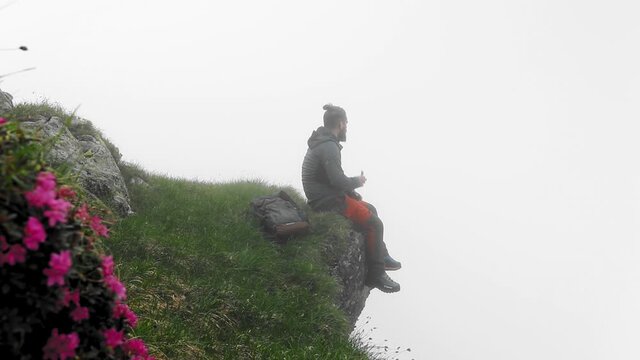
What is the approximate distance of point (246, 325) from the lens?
8469 mm

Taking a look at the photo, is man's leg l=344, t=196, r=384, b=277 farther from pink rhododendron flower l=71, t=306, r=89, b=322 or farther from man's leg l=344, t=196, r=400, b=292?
pink rhododendron flower l=71, t=306, r=89, b=322

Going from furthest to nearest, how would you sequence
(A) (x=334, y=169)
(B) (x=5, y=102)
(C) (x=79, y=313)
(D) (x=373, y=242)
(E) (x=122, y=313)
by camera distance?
(D) (x=373, y=242)
(A) (x=334, y=169)
(B) (x=5, y=102)
(E) (x=122, y=313)
(C) (x=79, y=313)

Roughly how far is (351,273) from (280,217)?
7.33 ft

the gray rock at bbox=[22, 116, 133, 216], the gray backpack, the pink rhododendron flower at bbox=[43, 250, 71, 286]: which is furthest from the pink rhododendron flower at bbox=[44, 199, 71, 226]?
the gray backpack

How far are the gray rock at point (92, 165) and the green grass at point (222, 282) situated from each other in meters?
0.50

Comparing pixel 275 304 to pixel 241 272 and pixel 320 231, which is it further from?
pixel 320 231

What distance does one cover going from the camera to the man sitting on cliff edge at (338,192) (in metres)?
14.0

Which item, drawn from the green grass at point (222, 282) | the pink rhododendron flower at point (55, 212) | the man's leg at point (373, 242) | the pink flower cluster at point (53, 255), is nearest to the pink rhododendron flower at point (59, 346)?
the pink flower cluster at point (53, 255)

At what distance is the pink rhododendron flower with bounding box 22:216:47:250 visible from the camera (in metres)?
2.59

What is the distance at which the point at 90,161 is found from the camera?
10.8m

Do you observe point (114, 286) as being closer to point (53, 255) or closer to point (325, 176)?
point (53, 255)

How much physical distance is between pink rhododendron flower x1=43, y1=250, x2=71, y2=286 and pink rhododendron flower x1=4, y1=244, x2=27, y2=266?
0.12 metres

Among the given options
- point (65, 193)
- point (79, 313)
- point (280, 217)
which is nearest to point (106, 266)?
point (79, 313)

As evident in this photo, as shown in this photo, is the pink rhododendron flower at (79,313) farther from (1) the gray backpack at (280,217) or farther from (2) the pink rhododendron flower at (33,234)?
(1) the gray backpack at (280,217)
